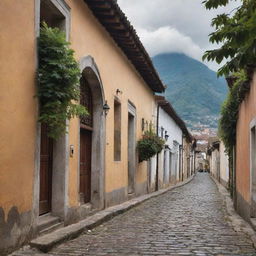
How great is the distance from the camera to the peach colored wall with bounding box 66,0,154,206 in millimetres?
8438

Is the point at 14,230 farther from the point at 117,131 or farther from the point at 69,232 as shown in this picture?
the point at 117,131

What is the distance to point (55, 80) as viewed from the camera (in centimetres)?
646

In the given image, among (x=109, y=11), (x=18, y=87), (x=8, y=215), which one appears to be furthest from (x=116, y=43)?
(x=8, y=215)

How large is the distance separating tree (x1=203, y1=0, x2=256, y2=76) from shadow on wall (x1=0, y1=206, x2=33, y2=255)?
301cm

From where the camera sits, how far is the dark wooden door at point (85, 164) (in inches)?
398

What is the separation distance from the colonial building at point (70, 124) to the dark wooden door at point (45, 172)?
2 centimetres

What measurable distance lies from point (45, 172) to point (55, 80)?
6.19 feet

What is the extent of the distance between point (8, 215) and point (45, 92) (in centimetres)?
185

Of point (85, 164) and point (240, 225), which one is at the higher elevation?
point (85, 164)

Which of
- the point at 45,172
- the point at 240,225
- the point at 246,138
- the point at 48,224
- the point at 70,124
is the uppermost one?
the point at 70,124

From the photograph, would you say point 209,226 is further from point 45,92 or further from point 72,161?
point 45,92

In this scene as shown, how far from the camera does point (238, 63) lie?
418 centimetres

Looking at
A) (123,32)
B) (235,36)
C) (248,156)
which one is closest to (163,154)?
(123,32)

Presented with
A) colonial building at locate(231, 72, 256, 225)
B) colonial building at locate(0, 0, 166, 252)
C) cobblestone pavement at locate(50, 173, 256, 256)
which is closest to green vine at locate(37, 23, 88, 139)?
colonial building at locate(0, 0, 166, 252)
